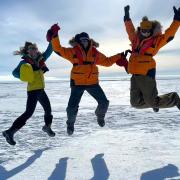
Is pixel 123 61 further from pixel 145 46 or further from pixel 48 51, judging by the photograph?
pixel 48 51

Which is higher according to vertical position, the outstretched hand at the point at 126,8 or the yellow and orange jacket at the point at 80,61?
the outstretched hand at the point at 126,8

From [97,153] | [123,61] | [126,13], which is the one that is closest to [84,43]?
[123,61]

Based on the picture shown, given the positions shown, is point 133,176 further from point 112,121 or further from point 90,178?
point 112,121

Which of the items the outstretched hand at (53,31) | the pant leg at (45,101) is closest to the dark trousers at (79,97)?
the pant leg at (45,101)

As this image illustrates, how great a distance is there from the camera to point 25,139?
656 centimetres

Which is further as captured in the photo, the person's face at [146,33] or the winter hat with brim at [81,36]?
the winter hat with brim at [81,36]

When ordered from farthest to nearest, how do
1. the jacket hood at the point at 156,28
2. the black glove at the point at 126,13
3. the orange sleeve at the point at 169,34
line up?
the black glove at the point at 126,13
the jacket hood at the point at 156,28
the orange sleeve at the point at 169,34

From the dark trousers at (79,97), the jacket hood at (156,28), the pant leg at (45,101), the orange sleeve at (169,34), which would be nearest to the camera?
the orange sleeve at (169,34)

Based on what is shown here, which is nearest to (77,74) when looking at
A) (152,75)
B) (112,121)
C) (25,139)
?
(152,75)

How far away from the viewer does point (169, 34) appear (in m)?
5.31

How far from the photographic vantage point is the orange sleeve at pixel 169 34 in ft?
17.4

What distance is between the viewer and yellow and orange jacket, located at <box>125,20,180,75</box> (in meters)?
5.34

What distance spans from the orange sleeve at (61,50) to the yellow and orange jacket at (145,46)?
95 centimetres

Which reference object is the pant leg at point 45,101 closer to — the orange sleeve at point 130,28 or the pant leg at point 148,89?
the pant leg at point 148,89
